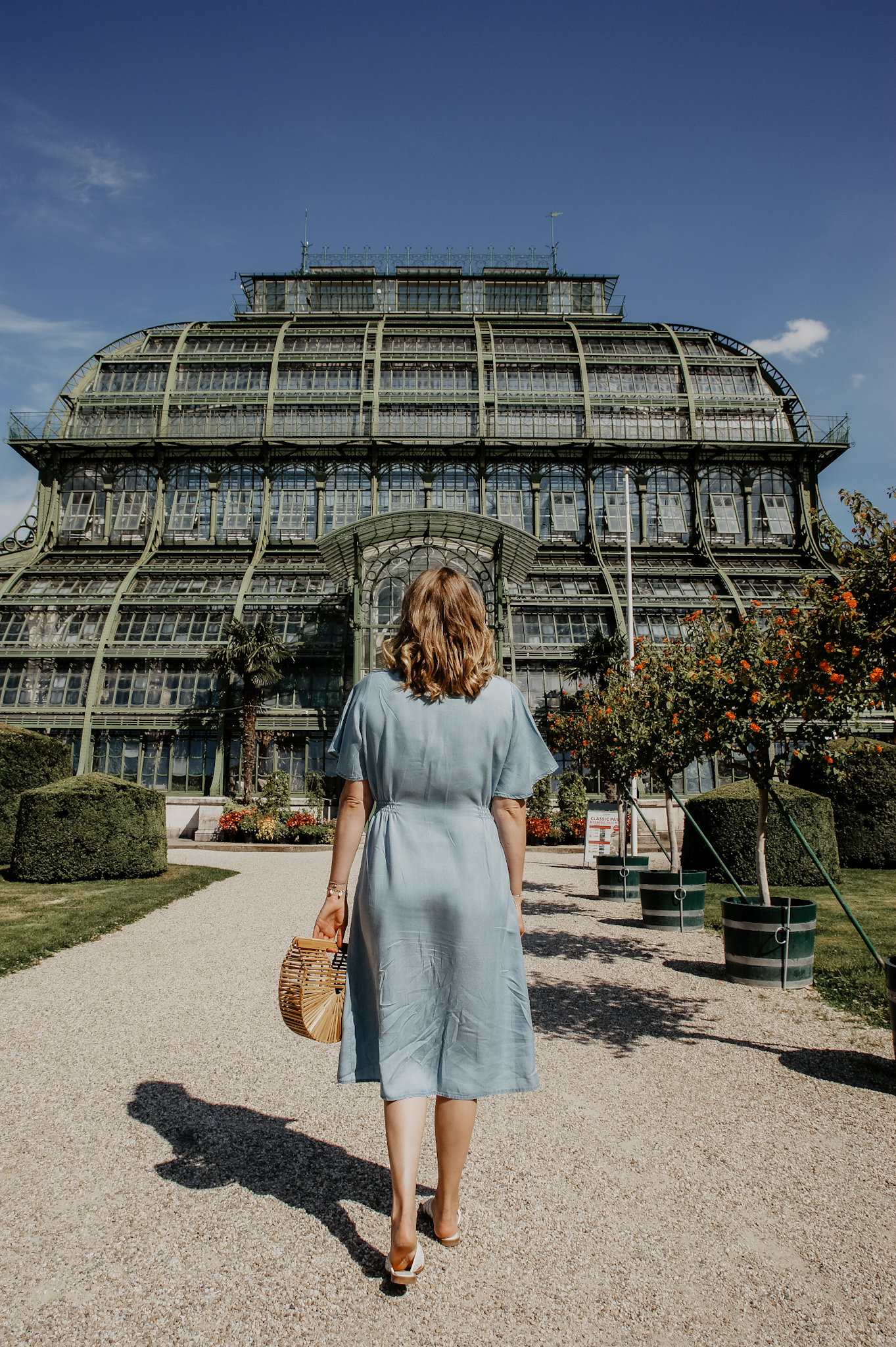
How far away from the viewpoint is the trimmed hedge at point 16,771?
15.5 metres

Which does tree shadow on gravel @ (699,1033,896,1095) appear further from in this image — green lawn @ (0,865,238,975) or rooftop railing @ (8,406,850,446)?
rooftop railing @ (8,406,850,446)

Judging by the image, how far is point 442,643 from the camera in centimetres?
331

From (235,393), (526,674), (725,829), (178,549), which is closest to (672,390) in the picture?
(526,674)

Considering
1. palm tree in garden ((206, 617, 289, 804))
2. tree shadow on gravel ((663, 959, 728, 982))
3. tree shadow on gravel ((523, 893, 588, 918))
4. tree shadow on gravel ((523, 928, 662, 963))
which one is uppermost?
palm tree in garden ((206, 617, 289, 804))

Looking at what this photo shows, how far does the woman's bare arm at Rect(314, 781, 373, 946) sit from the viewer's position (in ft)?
11.0

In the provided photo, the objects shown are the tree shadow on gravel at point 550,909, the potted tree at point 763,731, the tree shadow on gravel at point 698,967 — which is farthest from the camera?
the tree shadow on gravel at point 550,909

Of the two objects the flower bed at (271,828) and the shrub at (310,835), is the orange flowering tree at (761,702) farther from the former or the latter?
the flower bed at (271,828)

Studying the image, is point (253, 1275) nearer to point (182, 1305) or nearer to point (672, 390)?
point (182, 1305)

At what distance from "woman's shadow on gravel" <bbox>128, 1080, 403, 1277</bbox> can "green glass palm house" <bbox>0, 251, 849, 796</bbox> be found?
28467 mm

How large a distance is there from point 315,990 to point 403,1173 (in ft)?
2.61

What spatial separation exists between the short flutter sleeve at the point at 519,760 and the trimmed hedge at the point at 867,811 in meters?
15.8

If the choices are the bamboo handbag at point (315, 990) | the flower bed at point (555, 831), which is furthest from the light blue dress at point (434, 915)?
the flower bed at point (555, 831)

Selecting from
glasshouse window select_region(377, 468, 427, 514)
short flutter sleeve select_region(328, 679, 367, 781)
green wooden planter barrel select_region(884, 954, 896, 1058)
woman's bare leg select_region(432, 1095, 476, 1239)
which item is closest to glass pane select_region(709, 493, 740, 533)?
glasshouse window select_region(377, 468, 427, 514)

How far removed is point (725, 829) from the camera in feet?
49.7
